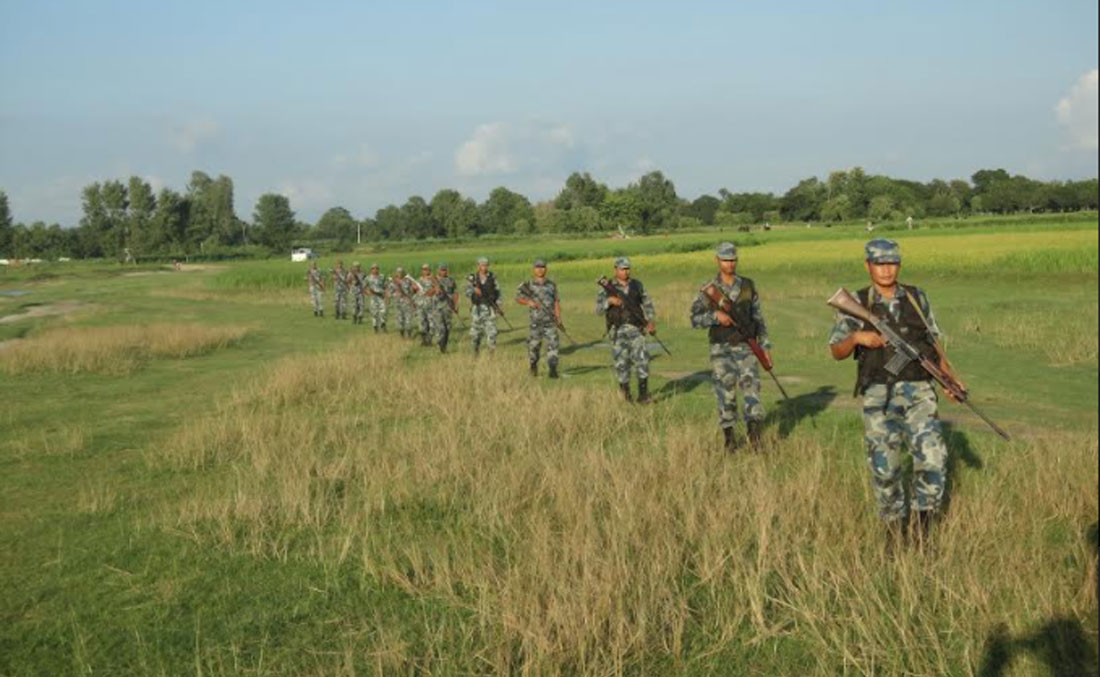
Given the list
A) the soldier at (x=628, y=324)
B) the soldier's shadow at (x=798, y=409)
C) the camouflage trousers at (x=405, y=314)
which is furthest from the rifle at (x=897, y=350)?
the camouflage trousers at (x=405, y=314)

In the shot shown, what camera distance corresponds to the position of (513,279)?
43.7 meters

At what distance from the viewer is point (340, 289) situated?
2759 centimetres

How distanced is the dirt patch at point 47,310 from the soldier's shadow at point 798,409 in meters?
26.4

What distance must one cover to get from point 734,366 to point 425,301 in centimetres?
1183

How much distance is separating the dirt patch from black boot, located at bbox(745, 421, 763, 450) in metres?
27.3

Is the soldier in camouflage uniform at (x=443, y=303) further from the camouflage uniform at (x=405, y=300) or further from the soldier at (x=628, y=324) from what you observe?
the soldier at (x=628, y=324)

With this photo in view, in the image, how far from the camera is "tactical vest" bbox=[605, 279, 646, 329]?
36.5 feet

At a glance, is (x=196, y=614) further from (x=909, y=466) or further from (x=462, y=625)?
(x=909, y=466)

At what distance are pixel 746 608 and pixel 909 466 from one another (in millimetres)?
3509

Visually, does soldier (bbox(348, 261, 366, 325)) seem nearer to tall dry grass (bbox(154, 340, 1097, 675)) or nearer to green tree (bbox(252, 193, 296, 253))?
tall dry grass (bbox(154, 340, 1097, 675))

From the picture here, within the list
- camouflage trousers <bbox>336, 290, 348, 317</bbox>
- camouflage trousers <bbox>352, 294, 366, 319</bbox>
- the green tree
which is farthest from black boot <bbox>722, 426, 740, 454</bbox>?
the green tree

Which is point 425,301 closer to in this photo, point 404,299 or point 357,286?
point 404,299

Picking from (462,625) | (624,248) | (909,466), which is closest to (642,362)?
(909,466)

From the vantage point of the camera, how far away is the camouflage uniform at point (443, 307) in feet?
58.7
